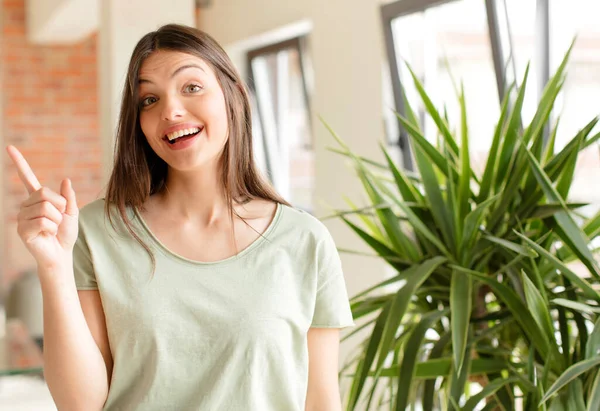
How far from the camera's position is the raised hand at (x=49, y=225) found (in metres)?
1.32

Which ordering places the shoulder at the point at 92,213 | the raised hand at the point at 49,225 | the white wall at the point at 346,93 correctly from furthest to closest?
the white wall at the point at 346,93 → the shoulder at the point at 92,213 → the raised hand at the point at 49,225

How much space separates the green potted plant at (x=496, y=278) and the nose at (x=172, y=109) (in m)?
0.92

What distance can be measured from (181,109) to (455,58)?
11.4ft

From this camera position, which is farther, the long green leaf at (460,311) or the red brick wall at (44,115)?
the red brick wall at (44,115)

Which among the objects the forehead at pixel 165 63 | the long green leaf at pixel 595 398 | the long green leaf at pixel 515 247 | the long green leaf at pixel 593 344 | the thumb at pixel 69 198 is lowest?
the long green leaf at pixel 595 398

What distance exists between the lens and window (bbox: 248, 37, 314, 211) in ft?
21.8

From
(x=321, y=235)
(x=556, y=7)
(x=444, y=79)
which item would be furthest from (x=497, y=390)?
(x=444, y=79)

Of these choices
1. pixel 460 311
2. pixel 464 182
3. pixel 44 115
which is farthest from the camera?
pixel 44 115

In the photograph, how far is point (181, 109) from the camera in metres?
1.50

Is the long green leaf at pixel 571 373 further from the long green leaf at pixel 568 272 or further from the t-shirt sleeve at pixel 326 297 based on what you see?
the t-shirt sleeve at pixel 326 297

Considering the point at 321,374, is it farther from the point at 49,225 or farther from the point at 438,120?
the point at 438,120

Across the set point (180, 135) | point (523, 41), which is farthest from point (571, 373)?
point (523, 41)

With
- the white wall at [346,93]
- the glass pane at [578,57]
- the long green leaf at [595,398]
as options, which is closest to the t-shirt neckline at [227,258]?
the long green leaf at [595,398]

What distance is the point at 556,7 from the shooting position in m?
3.87
